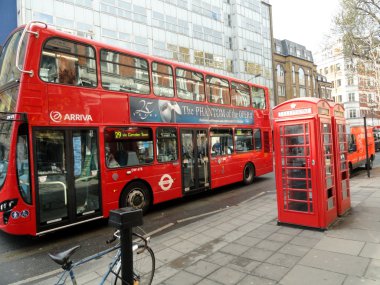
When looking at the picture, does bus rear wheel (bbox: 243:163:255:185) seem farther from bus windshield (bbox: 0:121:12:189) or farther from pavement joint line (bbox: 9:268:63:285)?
bus windshield (bbox: 0:121:12:189)

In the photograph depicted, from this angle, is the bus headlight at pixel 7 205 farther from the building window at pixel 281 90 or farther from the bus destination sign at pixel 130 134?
the building window at pixel 281 90

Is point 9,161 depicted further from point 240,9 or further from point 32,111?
point 240,9

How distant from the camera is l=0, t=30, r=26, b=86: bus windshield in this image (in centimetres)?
572

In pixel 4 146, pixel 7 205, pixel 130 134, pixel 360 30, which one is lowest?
pixel 7 205

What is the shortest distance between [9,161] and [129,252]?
148 inches

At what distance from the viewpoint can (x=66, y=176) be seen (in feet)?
Result: 19.6

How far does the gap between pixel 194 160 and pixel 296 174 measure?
402 centimetres

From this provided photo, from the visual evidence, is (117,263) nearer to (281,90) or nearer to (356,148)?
(356,148)

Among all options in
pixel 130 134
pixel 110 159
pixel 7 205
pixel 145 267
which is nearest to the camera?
pixel 145 267

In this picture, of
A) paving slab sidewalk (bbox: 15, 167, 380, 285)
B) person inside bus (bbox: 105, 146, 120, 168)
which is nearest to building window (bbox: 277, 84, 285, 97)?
paving slab sidewalk (bbox: 15, 167, 380, 285)

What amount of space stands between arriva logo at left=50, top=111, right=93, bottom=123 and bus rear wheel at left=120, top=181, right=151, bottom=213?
6.60 ft

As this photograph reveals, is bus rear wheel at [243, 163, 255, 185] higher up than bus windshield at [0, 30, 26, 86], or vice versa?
bus windshield at [0, 30, 26, 86]

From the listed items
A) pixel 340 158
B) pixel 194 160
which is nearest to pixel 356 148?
pixel 340 158

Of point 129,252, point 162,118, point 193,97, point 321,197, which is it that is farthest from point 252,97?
point 129,252
